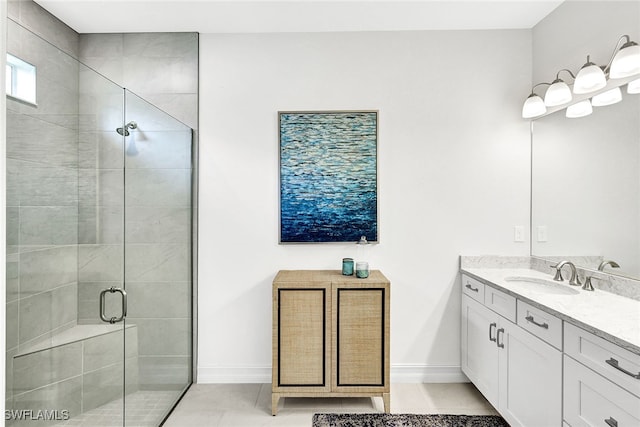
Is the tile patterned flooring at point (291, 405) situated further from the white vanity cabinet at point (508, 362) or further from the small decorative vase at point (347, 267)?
the small decorative vase at point (347, 267)

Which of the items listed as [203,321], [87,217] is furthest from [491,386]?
[87,217]

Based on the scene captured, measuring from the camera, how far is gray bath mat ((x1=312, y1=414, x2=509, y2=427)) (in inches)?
85.2

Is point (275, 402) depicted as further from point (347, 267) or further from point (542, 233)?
point (542, 233)

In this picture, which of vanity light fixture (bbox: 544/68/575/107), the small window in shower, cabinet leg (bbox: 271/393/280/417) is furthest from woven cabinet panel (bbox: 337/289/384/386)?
the small window in shower

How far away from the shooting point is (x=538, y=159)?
2.61 m

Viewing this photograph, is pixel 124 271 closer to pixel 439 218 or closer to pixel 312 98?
pixel 312 98

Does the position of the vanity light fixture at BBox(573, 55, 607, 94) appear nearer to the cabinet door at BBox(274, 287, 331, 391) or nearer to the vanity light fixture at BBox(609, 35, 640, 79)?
the vanity light fixture at BBox(609, 35, 640, 79)

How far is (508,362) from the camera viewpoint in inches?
79.8

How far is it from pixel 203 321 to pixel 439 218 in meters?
1.93

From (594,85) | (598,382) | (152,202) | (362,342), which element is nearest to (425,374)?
(362,342)

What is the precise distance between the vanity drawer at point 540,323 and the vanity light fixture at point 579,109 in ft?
3.99

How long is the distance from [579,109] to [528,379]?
1.61 m

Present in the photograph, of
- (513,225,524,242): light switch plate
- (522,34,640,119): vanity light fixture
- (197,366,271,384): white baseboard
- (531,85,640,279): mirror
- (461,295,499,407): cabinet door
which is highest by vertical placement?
(522,34,640,119): vanity light fixture

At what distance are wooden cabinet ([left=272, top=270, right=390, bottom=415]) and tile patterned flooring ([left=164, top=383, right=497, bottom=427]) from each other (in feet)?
0.44
